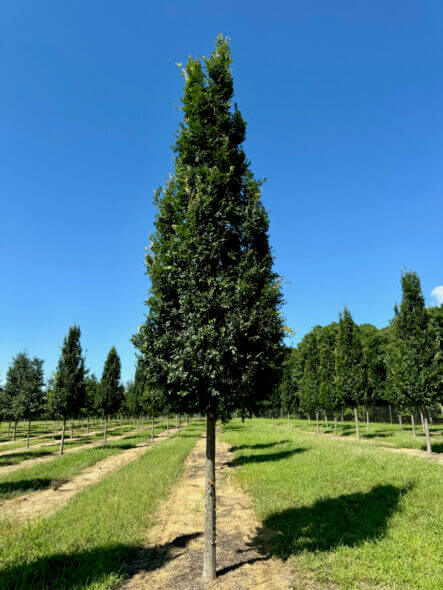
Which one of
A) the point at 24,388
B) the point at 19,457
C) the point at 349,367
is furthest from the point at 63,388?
the point at 349,367

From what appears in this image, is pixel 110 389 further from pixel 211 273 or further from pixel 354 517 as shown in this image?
pixel 211 273

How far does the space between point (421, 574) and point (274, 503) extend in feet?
16.8

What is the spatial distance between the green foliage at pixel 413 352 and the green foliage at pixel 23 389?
1194 inches

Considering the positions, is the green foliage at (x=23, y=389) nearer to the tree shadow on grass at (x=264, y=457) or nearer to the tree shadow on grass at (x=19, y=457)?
the tree shadow on grass at (x=19, y=457)

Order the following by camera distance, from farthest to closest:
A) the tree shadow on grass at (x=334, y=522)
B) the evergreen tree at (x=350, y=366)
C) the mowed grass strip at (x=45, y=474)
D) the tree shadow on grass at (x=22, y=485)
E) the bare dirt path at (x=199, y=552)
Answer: the evergreen tree at (x=350, y=366)
the mowed grass strip at (x=45, y=474)
the tree shadow on grass at (x=22, y=485)
the tree shadow on grass at (x=334, y=522)
the bare dirt path at (x=199, y=552)

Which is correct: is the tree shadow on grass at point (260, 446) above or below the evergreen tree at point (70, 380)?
below

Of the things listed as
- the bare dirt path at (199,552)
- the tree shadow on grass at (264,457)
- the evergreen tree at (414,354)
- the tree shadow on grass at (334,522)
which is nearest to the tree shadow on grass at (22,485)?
the bare dirt path at (199,552)

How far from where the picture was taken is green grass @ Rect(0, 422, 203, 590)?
582cm

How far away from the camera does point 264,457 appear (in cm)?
1786

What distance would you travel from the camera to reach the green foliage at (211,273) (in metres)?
6.21

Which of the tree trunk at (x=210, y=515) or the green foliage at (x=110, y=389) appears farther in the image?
the green foliage at (x=110, y=389)

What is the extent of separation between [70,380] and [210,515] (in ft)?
74.8

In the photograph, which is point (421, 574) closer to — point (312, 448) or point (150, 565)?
point (150, 565)

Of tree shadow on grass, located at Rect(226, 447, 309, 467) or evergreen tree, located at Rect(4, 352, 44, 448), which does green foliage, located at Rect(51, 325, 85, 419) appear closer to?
evergreen tree, located at Rect(4, 352, 44, 448)
